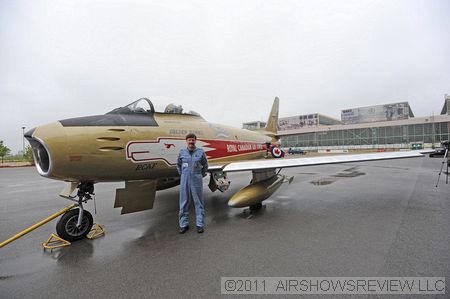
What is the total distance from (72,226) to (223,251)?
8.25ft

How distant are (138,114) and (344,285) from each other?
13.1 ft

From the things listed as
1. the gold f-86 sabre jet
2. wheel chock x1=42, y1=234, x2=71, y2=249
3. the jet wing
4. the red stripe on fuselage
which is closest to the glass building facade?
the red stripe on fuselage

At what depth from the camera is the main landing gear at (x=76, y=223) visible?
10.9ft

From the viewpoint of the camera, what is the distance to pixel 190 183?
3748 mm

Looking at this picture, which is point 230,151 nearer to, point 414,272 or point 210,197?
point 210,197

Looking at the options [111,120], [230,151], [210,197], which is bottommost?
[210,197]

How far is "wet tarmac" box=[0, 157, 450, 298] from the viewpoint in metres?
2.19

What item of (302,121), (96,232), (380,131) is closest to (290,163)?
(96,232)

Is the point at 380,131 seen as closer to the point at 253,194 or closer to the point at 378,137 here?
the point at 378,137

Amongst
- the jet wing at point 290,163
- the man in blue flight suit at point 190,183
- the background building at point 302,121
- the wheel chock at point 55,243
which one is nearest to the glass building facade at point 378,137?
the background building at point 302,121

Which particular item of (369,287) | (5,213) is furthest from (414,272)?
(5,213)

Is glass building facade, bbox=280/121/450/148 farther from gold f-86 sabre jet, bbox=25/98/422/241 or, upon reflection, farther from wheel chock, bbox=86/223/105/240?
wheel chock, bbox=86/223/105/240

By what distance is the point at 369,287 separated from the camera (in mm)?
2014

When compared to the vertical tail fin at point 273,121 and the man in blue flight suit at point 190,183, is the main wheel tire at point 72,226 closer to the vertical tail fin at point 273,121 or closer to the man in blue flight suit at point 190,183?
A: the man in blue flight suit at point 190,183
